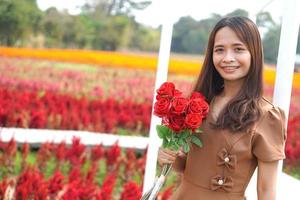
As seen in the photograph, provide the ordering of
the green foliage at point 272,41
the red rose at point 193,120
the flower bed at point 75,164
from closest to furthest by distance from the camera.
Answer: the red rose at point 193,120 → the flower bed at point 75,164 → the green foliage at point 272,41

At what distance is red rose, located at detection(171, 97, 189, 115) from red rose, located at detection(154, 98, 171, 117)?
2cm

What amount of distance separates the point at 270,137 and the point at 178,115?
0.98ft

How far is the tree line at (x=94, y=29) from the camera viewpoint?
6617 millimetres

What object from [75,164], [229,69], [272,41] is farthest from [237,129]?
[272,41]

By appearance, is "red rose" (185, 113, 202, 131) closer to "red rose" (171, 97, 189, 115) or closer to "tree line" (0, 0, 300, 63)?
"red rose" (171, 97, 189, 115)

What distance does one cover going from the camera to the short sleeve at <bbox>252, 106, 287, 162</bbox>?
1.41 m

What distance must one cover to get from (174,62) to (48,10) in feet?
6.86

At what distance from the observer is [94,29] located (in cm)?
704

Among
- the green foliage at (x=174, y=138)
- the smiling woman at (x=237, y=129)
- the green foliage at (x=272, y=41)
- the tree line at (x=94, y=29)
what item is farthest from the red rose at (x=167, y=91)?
the tree line at (x=94, y=29)

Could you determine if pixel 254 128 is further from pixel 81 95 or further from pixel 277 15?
pixel 81 95

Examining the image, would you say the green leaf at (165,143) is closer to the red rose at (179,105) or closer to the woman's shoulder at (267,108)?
the red rose at (179,105)

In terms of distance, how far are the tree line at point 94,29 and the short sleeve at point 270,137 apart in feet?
16.8

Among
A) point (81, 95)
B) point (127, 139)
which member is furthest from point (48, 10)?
point (127, 139)

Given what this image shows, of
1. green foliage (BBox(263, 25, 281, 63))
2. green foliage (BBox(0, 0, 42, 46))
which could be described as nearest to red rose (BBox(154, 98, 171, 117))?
green foliage (BBox(263, 25, 281, 63))
